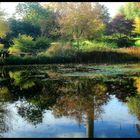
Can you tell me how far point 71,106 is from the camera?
36.9 feet

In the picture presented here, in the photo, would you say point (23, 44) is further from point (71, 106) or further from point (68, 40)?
point (71, 106)

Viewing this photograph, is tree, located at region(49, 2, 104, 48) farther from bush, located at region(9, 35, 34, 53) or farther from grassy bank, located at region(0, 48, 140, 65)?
grassy bank, located at region(0, 48, 140, 65)

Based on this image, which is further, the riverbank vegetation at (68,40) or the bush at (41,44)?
the bush at (41,44)

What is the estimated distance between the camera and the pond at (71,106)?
27.8 feet

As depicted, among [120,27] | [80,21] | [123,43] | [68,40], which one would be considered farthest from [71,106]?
[120,27]

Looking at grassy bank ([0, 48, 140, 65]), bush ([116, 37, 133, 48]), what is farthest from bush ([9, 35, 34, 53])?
bush ([116, 37, 133, 48])

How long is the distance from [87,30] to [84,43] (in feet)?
15.0

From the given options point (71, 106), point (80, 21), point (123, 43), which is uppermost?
point (80, 21)

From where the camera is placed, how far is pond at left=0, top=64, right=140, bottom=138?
27.8 ft

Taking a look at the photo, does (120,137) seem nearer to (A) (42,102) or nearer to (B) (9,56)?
(A) (42,102)

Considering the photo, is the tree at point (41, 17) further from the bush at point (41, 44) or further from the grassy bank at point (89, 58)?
the grassy bank at point (89, 58)

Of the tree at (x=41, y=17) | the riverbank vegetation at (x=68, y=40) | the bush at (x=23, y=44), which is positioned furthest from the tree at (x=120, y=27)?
the bush at (x=23, y=44)

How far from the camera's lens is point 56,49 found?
2959cm

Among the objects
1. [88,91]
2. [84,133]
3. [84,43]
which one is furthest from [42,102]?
[84,43]
